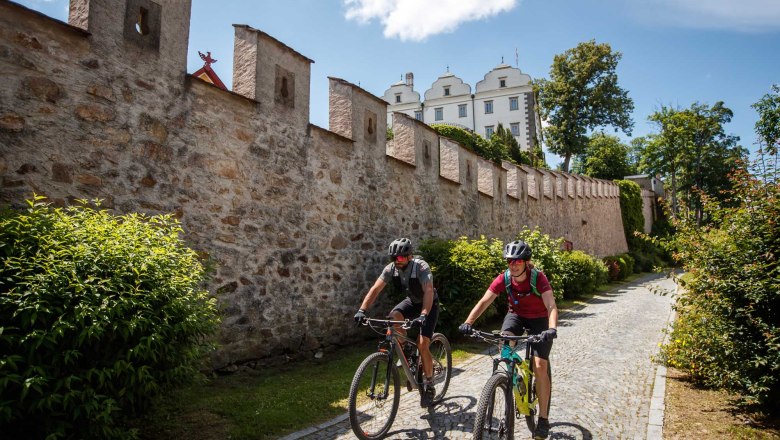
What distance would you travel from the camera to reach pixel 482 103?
56.2m

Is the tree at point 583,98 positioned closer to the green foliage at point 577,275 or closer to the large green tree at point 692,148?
the large green tree at point 692,148

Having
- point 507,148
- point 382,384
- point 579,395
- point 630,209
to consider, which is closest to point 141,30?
point 382,384

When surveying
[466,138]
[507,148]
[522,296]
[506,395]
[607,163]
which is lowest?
[506,395]

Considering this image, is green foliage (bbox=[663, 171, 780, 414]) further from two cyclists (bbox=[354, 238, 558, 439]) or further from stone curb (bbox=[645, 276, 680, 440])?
two cyclists (bbox=[354, 238, 558, 439])

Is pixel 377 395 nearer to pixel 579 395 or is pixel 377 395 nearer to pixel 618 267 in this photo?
pixel 579 395

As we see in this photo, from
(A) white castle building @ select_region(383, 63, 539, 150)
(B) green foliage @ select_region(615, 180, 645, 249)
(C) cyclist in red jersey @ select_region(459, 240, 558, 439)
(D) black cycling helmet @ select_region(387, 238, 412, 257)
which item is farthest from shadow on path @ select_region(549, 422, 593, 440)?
(A) white castle building @ select_region(383, 63, 539, 150)

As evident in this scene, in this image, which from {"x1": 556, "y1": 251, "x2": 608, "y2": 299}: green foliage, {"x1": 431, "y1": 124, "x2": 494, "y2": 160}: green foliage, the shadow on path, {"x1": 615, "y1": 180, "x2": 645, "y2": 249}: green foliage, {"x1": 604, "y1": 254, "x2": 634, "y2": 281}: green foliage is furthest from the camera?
{"x1": 615, "y1": 180, "x2": 645, "y2": 249}: green foliage

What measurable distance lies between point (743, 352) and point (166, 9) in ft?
24.7

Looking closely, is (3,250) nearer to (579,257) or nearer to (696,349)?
(696,349)

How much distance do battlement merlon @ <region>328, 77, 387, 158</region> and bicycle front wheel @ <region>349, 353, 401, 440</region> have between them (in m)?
5.21

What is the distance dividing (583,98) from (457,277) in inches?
1329

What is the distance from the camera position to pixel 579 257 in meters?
17.0

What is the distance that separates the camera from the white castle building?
53.7m

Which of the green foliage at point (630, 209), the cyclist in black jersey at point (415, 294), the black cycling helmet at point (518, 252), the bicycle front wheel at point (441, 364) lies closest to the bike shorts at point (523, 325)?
the black cycling helmet at point (518, 252)
